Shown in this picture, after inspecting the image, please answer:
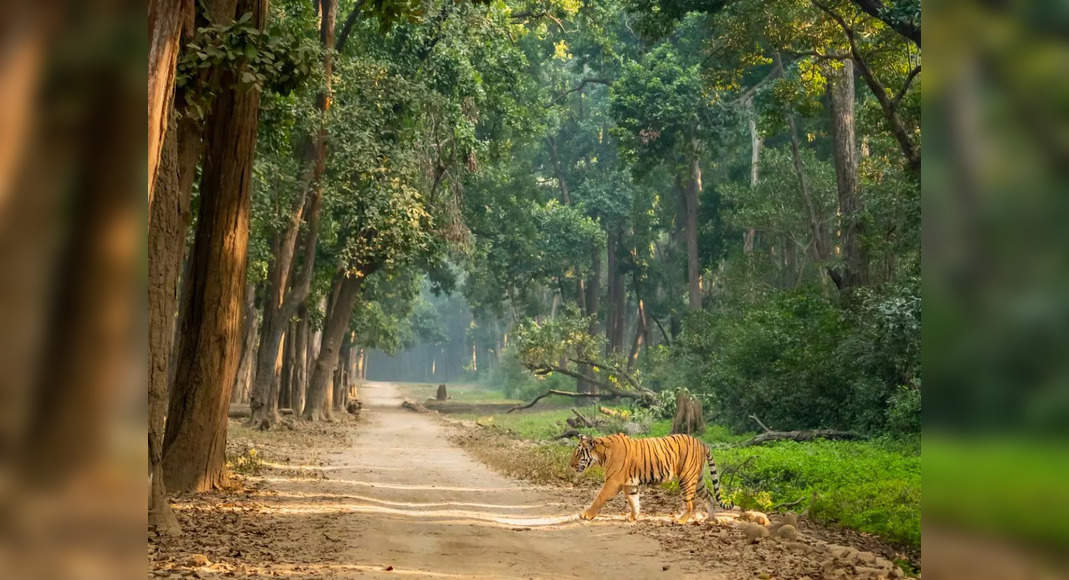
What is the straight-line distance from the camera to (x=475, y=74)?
2325 cm

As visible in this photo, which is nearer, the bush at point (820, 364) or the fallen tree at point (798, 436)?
the bush at point (820, 364)

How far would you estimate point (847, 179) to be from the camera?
22.2 m

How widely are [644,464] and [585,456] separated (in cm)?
68

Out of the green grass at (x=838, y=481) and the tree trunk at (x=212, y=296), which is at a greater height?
the tree trunk at (x=212, y=296)

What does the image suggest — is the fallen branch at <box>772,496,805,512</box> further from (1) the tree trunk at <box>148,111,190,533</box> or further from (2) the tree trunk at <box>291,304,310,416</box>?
(2) the tree trunk at <box>291,304,310,416</box>

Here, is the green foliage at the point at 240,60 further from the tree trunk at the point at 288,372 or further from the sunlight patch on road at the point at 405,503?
the tree trunk at the point at 288,372

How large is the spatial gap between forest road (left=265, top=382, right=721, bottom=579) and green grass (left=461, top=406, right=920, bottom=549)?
2.30m

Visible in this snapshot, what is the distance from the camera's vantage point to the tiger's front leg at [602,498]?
10.9m

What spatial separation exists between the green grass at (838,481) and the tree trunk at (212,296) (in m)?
6.70

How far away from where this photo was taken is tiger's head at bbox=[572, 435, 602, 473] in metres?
11.0

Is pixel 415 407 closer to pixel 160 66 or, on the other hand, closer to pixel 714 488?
pixel 714 488
